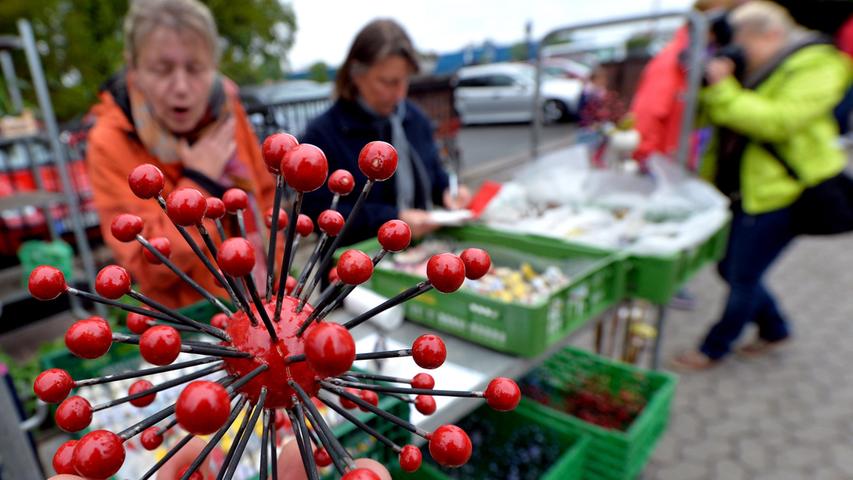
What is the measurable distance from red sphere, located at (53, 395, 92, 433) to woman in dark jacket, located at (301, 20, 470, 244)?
137 centimetres

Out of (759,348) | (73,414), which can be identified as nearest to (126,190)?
(73,414)

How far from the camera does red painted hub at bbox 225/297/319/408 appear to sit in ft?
1.56

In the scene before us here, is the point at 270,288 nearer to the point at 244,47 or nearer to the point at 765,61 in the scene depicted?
the point at 765,61

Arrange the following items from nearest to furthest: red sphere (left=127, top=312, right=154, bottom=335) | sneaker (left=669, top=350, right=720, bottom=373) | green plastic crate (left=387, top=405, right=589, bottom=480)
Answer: red sphere (left=127, top=312, right=154, bottom=335) < green plastic crate (left=387, top=405, right=589, bottom=480) < sneaker (left=669, top=350, right=720, bottom=373)

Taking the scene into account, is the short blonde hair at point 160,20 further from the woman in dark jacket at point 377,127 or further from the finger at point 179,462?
the finger at point 179,462

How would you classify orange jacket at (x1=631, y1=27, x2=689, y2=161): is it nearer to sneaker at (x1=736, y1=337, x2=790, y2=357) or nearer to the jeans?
the jeans

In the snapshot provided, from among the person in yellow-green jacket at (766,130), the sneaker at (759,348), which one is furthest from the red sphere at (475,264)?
the sneaker at (759,348)

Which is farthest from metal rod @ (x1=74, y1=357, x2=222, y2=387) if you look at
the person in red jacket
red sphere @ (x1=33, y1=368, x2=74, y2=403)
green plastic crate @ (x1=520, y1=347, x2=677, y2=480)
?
green plastic crate @ (x1=520, y1=347, x2=677, y2=480)

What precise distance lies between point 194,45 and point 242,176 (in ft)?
1.33

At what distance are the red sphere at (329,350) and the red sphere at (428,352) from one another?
0.49 feet

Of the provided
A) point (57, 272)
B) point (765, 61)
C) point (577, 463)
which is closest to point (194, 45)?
point (57, 272)

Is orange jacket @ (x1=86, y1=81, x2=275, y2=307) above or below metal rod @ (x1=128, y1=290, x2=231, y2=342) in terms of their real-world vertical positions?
below

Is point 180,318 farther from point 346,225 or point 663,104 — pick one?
point 663,104

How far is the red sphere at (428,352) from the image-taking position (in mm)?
508
